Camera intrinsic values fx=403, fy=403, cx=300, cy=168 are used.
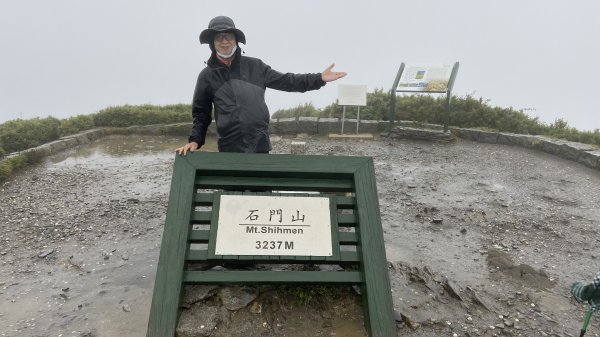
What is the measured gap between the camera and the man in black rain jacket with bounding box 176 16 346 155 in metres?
3.37

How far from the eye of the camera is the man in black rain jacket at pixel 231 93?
11.0ft

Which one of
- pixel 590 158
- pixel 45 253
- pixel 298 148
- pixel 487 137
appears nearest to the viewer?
pixel 45 253

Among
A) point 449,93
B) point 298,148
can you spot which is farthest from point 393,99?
point 298,148

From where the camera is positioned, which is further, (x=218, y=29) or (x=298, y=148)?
(x=298, y=148)

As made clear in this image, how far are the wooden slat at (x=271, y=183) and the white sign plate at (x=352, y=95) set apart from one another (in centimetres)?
690

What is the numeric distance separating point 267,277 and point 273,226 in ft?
1.21

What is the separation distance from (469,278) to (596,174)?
201 inches

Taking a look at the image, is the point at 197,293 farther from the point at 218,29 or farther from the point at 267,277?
the point at 218,29

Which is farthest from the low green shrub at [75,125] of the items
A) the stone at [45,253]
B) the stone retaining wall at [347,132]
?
the stone at [45,253]

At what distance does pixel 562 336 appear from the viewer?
307cm

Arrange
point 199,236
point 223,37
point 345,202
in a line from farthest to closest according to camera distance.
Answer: point 223,37, point 345,202, point 199,236

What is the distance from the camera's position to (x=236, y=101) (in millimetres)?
3414

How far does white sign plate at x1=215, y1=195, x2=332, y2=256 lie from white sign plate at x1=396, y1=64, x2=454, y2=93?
7461mm

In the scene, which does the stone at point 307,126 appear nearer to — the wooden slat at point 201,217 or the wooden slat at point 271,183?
the wooden slat at point 271,183
